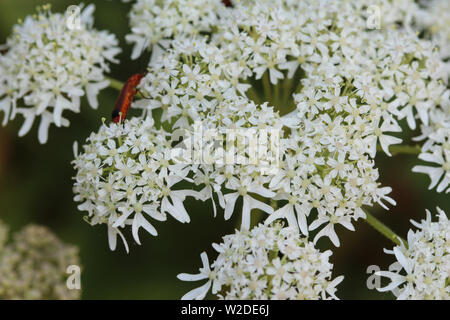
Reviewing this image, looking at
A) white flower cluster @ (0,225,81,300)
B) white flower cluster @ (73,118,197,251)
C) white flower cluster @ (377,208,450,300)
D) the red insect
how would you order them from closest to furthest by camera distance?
1. white flower cluster @ (377,208,450,300)
2. white flower cluster @ (73,118,197,251)
3. the red insect
4. white flower cluster @ (0,225,81,300)

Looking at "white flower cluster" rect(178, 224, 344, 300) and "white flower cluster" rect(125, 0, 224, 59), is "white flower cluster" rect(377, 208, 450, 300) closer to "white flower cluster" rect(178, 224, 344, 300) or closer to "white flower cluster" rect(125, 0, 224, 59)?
"white flower cluster" rect(178, 224, 344, 300)

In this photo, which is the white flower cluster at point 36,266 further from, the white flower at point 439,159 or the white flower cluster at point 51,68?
the white flower at point 439,159

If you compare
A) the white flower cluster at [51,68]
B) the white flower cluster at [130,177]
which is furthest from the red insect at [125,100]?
the white flower cluster at [51,68]

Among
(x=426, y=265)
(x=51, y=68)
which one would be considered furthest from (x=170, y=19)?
(x=426, y=265)

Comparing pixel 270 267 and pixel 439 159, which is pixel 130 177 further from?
pixel 439 159

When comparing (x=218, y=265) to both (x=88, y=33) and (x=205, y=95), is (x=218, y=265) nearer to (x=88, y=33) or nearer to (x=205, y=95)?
(x=205, y=95)

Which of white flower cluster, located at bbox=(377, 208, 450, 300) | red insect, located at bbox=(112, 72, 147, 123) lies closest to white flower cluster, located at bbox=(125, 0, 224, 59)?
red insect, located at bbox=(112, 72, 147, 123)
